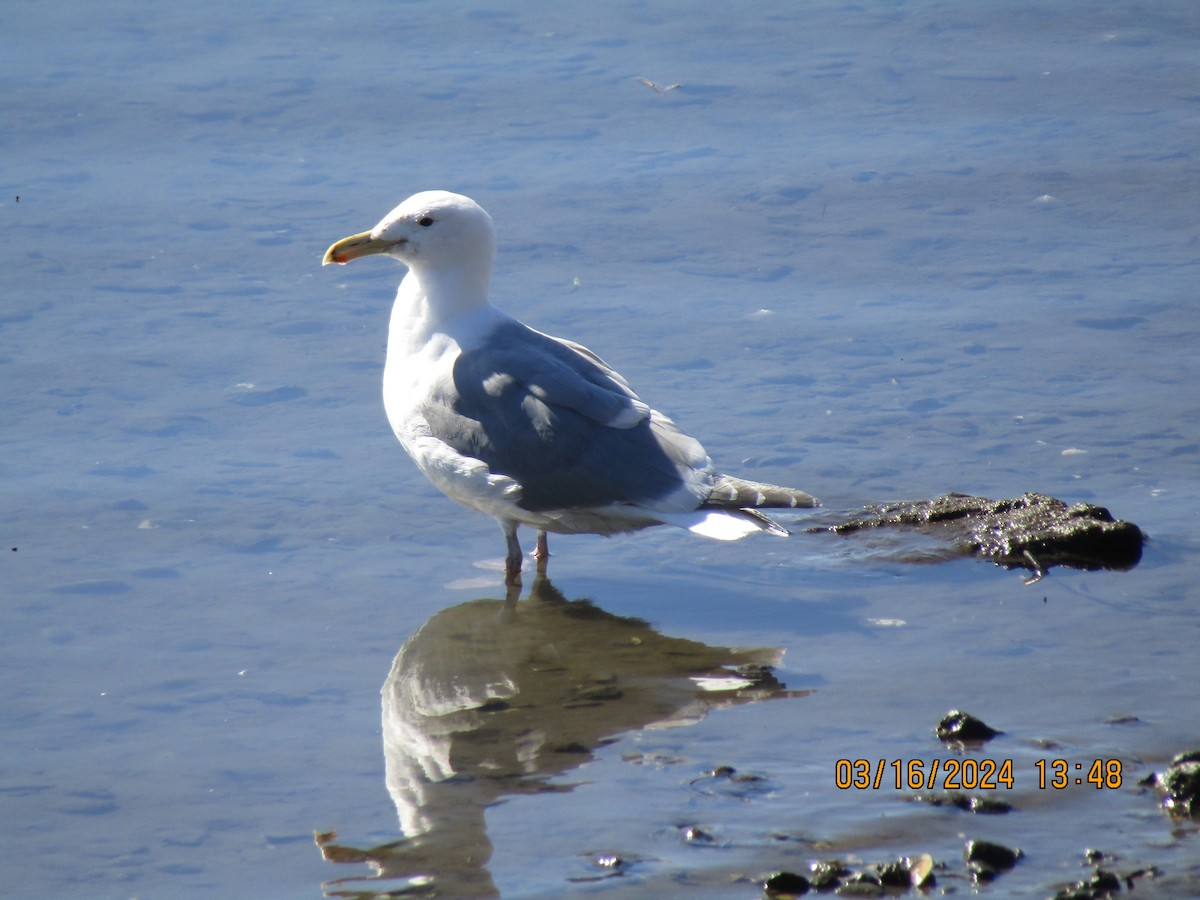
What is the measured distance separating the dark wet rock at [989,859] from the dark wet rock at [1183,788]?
529 millimetres

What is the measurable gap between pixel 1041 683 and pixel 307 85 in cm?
764

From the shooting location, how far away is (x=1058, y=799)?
14.6 ft

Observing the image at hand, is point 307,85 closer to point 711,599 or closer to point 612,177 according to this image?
point 612,177

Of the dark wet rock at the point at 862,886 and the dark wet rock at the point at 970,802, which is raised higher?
the dark wet rock at the point at 970,802

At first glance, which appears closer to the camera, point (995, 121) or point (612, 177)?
point (612, 177)

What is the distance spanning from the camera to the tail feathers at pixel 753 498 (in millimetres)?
5844

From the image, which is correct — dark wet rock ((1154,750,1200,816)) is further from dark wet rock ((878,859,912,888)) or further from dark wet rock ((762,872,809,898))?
dark wet rock ((762,872,809,898))

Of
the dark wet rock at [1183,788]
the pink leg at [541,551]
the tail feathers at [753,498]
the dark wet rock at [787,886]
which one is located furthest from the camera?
the pink leg at [541,551]

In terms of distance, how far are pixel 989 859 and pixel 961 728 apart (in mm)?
714

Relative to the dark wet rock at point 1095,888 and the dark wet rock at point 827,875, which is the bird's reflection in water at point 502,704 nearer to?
the dark wet rock at point 827,875

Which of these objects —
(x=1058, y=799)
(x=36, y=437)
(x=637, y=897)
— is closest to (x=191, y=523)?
(x=36, y=437)

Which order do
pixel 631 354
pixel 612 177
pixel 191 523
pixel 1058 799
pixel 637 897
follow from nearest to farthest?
pixel 637 897 < pixel 1058 799 < pixel 191 523 < pixel 631 354 < pixel 612 177

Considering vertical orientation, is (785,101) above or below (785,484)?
above

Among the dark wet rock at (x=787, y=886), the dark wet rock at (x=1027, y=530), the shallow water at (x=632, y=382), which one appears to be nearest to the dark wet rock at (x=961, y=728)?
the shallow water at (x=632, y=382)
